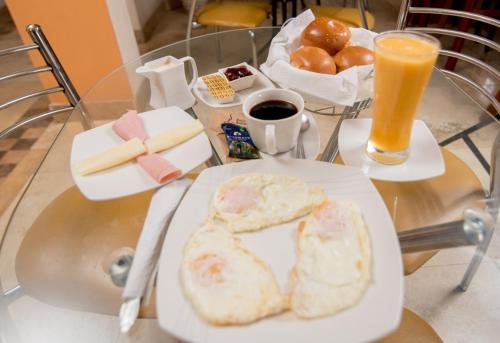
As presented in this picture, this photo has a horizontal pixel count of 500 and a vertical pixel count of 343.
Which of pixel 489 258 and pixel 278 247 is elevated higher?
pixel 278 247

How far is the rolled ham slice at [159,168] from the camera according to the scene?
637 millimetres

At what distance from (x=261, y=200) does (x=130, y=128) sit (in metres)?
0.35

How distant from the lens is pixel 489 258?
0.73 meters

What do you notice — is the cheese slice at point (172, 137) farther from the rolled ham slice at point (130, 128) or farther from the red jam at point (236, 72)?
the red jam at point (236, 72)

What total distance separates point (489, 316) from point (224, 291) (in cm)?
84

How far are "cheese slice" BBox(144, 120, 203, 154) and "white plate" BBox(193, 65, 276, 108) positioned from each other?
0.40 feet

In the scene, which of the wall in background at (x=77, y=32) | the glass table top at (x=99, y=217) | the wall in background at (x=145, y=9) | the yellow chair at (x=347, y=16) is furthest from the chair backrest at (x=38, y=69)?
the wall in background at (x=145, y=9)

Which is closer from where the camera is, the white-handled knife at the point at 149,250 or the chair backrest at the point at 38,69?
the white-handled knife at the point at 149,250

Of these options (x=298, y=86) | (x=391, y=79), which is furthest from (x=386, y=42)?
(x=298, y=86)

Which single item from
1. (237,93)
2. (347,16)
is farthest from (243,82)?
(347,16)

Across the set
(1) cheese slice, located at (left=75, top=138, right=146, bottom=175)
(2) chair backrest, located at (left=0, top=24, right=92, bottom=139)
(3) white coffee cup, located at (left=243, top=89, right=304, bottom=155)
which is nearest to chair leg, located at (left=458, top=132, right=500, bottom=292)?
(3) white coffee cup, located at (left=243, top=89, right=304, bottom=155)

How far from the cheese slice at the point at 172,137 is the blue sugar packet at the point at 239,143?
0.06 m

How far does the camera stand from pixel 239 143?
0.71m

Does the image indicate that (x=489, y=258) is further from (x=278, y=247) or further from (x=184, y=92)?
(x=184, y=92)
